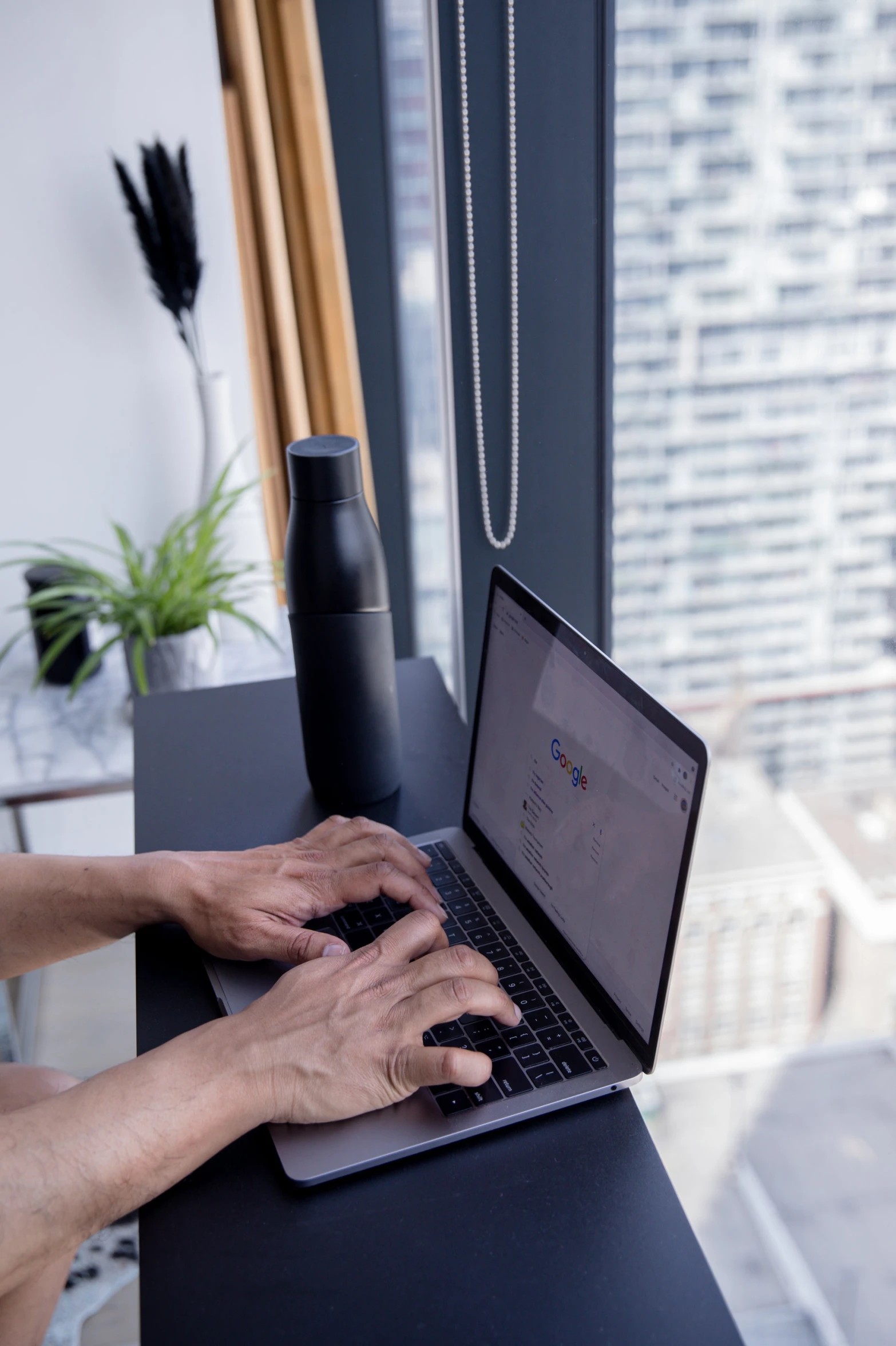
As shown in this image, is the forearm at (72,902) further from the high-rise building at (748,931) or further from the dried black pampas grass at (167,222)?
the dried black pampas grass at (167,222)

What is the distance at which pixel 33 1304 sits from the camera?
1009 mm

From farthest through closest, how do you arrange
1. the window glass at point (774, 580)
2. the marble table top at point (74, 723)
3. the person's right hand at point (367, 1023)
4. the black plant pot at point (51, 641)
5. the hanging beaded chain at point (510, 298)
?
the black plant pot at point (51, 641) < the marble table top at point (74, 723) < the hanging beaded chain at point (510, 298) < the window glass at point (774, 580) < the person's right hand at point (367, 1023)

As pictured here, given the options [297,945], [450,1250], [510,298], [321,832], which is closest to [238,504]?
[510,298]

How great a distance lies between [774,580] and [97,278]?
143 centimetres

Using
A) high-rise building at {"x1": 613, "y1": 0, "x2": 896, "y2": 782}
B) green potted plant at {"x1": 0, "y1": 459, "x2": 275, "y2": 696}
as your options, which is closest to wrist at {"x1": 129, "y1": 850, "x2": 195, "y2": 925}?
high-rise building at {"x1": 613, "y1": 0, "x2": 896, "y2": 782}

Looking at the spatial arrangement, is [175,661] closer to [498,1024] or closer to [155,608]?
[155,608]

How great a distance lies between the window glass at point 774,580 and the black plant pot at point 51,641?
109 centimetres

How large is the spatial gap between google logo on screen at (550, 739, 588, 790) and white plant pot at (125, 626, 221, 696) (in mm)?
1189

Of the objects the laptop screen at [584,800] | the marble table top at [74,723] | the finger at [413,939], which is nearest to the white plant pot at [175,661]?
the marble table top at [74,723]

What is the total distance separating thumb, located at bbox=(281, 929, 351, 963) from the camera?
835mm

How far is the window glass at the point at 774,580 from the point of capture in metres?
1.01

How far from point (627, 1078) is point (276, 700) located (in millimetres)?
696

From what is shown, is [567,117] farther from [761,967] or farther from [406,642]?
[406,642]

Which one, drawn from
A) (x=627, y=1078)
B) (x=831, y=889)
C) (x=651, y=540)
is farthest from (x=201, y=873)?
(x=651, y=540)
